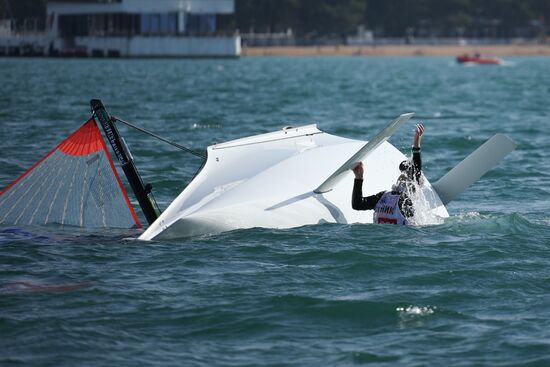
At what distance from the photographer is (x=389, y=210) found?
15211 millimetres

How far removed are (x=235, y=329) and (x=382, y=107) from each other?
3560 cm

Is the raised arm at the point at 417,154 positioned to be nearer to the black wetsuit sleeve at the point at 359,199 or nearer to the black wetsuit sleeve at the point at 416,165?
the black wetsuit sleeve at the point at 416,165

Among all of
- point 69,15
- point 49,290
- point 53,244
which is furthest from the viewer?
point 69,15

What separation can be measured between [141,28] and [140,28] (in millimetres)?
225

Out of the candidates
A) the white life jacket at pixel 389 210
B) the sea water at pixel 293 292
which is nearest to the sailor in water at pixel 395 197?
the white life jacket at pixel 389 210

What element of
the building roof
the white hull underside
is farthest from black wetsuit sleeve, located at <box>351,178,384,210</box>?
the building roof

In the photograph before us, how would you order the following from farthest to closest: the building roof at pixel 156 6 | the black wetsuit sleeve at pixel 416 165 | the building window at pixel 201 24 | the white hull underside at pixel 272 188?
the building window at pixel 201 24 < the building roof at pixel 156 6 < the black wetsuit sleeve at pixel 416 165 < the white hull underside at pixel 272 188

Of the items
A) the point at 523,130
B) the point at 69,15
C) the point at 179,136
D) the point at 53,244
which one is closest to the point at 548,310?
the point at 53,244

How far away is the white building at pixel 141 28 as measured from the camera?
383 feet

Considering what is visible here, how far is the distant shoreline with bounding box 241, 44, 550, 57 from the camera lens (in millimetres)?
162375

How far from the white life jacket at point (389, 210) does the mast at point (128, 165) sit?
2.90 m

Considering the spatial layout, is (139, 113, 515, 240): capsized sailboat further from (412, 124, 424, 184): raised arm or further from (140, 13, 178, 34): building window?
(140, 13, 178, 34): building window

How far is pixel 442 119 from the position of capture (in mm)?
38594

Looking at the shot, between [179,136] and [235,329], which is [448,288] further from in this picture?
[179,136]
